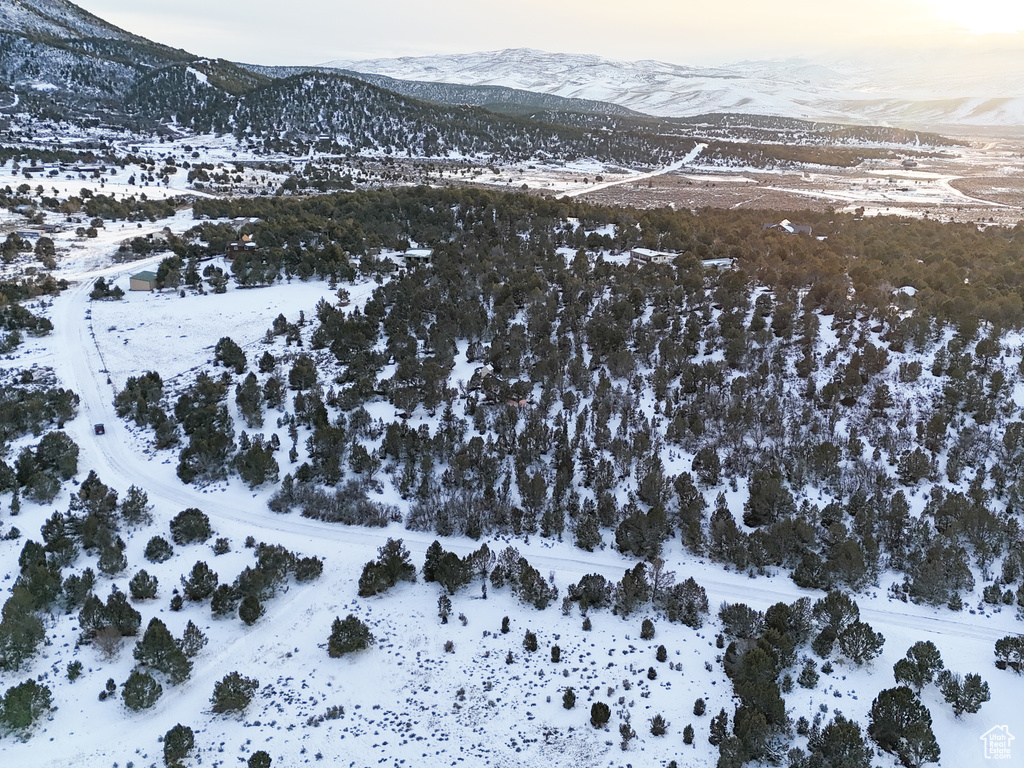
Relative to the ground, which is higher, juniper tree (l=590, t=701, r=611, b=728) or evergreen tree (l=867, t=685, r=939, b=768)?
evergreen tree (l=867, t=685, r=939, b=768)

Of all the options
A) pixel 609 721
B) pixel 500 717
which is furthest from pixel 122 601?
pixel 609 721

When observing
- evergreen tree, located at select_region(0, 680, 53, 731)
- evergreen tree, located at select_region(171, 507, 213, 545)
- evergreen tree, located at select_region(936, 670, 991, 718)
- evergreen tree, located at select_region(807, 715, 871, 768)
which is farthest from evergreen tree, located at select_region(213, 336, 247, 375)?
Result: evergreen tree, located at select_region(936, 670, 991, 718)

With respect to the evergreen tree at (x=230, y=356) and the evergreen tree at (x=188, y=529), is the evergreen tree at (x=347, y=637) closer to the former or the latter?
the evergreen tree at (x=188, y=529)

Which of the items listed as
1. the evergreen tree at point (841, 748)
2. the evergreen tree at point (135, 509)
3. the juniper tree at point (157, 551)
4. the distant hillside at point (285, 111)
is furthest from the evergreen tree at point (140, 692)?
the distant hillside at point (285, 111)

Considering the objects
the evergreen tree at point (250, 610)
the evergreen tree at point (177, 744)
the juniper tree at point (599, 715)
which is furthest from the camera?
the evergreen tree at point (250, 610)

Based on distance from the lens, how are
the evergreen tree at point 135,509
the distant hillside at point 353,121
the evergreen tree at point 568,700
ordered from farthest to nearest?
the distant hillside at point 353,121 < the evergreen tree at point 135,509 < the evergreen tree at point 568,700

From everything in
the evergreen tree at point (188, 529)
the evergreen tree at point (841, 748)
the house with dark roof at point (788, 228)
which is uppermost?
the house with dark roof at point (788, 228)

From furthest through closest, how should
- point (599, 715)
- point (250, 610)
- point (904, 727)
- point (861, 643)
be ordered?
point (250, 610) → point (861, 643) → point (599, 715) → point (904, 727)

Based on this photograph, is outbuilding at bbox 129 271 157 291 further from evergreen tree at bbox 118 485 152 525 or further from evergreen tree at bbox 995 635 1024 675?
evergreen tree at bbox 995 635 1024 675

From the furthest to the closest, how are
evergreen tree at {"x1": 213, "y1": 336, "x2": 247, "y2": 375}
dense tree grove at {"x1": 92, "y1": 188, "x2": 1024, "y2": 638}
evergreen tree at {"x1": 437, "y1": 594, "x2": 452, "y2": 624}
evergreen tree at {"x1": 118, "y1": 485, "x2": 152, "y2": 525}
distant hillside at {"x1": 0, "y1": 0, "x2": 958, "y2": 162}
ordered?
distant hillside at {"x1": 0, "y1": 0, "x2": 958, "y2": 162}
evergreen tree at {"x1": 213, "y1": 336, "x2": 247, "y2": 375}
evergreen tree at {"x1": 118, "y1": 485, "x2": 152, "y2": 525}
dense tree grove at {"x1": 92, "y1": 188, "x2": 1024, "y2": 638}
evergreen tree at {"x1": 437, "y1": 594, "x2": 452, "y2": 624}

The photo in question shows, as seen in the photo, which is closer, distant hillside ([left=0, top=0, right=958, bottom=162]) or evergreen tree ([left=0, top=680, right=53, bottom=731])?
evergreen tree ([left=0, top=680, right=53, bottom=731])

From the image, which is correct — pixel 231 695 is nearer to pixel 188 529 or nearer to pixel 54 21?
pixel 188 529

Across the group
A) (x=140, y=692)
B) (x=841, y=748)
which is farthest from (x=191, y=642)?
(x=841, y=748)
